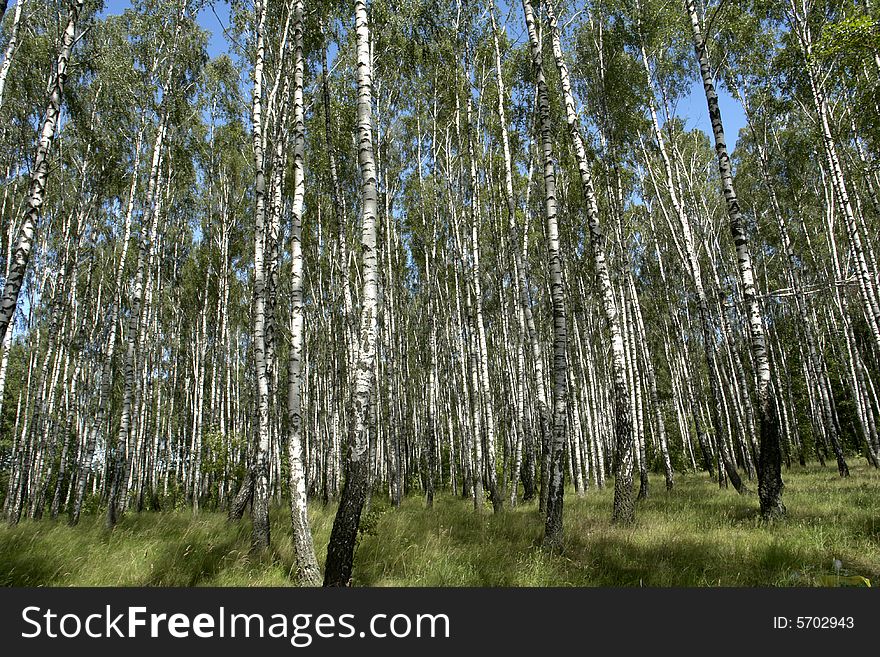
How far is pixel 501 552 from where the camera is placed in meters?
6.16

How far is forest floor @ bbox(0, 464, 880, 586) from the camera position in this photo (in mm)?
5051

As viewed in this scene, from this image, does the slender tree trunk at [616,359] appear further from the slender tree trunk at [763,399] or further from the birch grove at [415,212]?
the slender tree trunk at [763,399]

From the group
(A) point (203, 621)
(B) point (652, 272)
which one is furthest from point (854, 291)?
(A) point (203, 621)

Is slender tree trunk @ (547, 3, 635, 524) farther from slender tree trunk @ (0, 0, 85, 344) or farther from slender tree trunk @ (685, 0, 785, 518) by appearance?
slender tree trunk @ (0, 0, 85, 344)

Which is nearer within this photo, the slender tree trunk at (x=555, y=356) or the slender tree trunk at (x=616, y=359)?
the slender tree trunk at (x=555, y=356)

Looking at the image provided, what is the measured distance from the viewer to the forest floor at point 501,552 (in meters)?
5.05

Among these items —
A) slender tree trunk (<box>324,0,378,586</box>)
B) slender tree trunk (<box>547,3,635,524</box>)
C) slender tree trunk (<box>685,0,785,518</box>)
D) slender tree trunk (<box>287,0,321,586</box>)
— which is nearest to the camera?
slender tree trunk (<box>324,0,378,586</box>)

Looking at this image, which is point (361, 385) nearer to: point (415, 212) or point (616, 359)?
point (616, 359)

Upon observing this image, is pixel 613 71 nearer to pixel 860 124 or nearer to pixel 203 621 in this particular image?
pixel 860 124

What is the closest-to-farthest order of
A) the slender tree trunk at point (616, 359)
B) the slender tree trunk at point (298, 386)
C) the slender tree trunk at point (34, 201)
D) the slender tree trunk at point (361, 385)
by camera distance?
the slender tree trunk at point (361, 385), the slender tree trunk at point (34, 201), the slender tree trunk at point (298, 386), the slender tree trunk at point (616, 359)

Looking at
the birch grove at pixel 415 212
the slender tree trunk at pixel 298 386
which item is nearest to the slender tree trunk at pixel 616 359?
the birch grove at pixel 415 212

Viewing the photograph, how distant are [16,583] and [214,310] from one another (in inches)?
737

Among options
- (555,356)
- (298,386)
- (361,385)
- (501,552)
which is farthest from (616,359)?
(298,386)

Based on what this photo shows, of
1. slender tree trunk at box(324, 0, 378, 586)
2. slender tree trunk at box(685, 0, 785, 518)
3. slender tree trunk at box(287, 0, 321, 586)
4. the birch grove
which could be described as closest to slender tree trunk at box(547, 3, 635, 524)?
the birch grove
